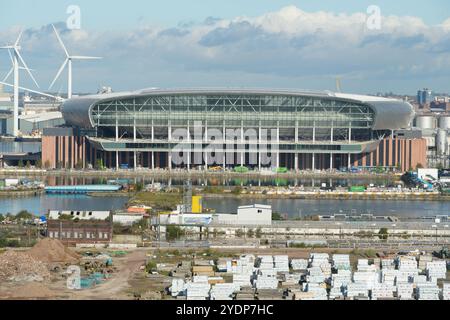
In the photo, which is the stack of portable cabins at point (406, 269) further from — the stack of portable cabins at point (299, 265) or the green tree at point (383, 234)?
the green tree at point (383, 234)

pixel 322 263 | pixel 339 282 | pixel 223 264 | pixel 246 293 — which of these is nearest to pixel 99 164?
pixel 223 264

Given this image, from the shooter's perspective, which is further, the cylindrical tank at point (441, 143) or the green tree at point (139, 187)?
the cylindrical tank at point (441, 143)

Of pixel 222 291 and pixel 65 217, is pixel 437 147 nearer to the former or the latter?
pixel 65 217

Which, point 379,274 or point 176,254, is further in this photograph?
point 176,254

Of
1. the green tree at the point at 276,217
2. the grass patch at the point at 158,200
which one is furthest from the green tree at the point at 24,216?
the green tree at the point at 276,217

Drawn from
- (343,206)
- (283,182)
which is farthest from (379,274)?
(283,182)

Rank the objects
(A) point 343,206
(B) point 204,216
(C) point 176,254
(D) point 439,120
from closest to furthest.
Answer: (C) point 176,254, (B) point 204,216, (A) point 343,206, (D) point 439,120
